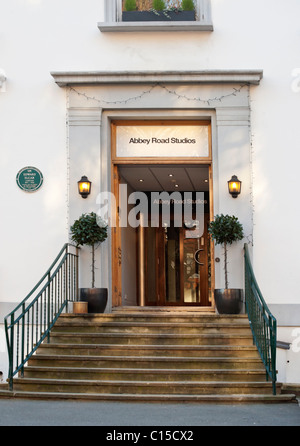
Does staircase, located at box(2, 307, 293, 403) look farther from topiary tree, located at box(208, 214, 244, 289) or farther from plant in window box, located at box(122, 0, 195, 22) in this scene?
plant in window box, located at box(122, 0, 195, 22)

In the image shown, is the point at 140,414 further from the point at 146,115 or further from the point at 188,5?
the point at 188,5

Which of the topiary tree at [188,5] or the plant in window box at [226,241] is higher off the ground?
the topiary tree at [188,5]

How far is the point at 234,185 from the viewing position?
391 inches

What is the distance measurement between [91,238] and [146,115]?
6.61ft

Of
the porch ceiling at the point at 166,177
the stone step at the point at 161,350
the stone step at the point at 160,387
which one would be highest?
the porch ceiling at the point at 166,177

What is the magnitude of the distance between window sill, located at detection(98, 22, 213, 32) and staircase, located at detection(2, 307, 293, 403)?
4.05m

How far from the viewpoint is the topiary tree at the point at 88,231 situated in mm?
9656

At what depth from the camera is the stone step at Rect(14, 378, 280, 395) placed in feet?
25.6

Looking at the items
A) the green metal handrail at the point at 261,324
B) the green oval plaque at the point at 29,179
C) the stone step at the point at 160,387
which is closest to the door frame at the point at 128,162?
the green oval plaque at the point at 29,179

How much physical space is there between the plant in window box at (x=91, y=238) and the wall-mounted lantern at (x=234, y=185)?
1824mm

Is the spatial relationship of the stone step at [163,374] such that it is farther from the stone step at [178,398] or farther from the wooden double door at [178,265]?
the wooden double door at [178,265]

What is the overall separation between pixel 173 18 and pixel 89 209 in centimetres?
303

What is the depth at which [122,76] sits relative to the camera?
10.2 meters

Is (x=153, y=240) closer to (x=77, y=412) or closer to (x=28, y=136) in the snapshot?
(x=28, y=136)
